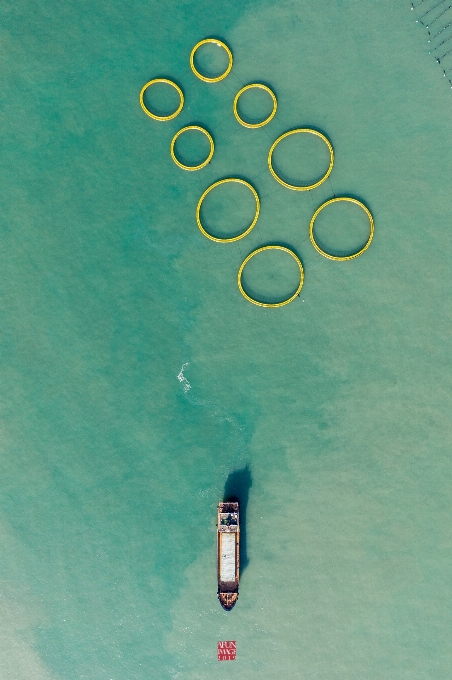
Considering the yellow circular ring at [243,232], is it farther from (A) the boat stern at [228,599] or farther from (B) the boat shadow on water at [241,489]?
Answer: (A) the boat stern at [228,599]

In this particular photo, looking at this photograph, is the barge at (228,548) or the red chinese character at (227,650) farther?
the red chinese character at (227,650)

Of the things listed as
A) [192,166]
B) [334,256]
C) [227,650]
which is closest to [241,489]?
[227,650]

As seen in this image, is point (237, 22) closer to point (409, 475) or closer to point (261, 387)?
point (261, 387)

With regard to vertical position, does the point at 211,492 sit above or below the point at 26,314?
below

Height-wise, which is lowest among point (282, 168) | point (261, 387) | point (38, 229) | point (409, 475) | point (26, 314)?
point (409, 475)

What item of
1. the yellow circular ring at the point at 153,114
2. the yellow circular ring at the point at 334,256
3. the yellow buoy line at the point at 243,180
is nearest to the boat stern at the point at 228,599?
the yellow buoy line at the point at 243,180

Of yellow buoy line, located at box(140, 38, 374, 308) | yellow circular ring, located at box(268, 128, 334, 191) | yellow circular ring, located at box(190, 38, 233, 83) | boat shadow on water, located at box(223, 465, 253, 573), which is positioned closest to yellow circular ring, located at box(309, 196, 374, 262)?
yellow buoy line, located at box(140, 38, 374, 308)

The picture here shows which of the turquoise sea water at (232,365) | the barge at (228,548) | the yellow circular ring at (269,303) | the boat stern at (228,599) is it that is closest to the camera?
the barge at (228,548)

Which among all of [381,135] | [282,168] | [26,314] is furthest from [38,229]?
[381,135]
